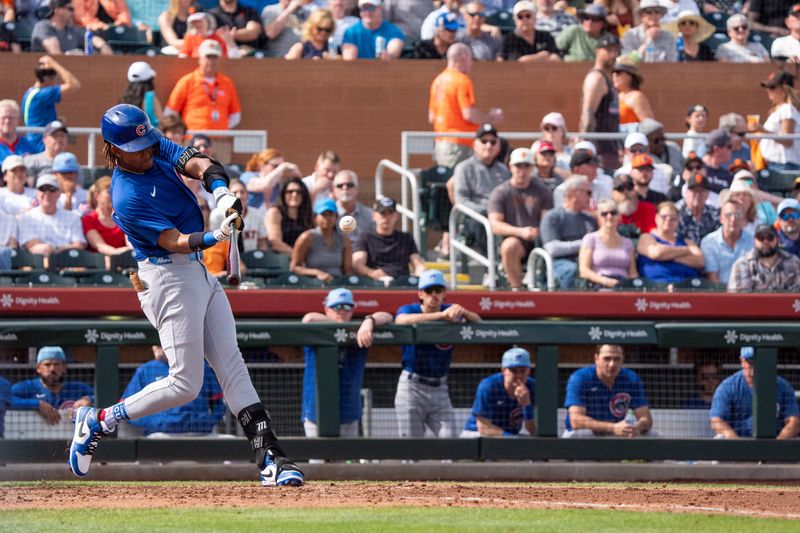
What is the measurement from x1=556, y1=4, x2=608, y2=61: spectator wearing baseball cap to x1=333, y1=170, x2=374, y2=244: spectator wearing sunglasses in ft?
14.0

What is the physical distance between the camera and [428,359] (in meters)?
9.52

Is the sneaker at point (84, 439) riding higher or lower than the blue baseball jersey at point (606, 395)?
A: lower

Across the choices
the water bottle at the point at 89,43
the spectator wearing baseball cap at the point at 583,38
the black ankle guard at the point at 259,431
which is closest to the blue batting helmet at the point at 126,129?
the black ankle guard at the point at 259,431

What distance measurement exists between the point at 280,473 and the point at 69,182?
535 centimetres

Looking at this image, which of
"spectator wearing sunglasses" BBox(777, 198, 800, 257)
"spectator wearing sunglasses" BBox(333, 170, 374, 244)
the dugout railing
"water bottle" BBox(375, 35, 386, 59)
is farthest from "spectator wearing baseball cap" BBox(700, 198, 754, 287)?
"water bottle" BBox(375, 35, 386, 59)

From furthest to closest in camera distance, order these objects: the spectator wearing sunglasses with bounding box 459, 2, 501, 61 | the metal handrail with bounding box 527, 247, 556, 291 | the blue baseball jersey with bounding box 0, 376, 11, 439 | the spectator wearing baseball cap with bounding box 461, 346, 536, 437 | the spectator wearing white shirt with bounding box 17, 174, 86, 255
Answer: the spectator wearing sunglasses with bounding box 459, 2, 501, 61
the metal handrail with bounding box 527, 247, 556, 291
the spectator wearing white shirt with bounding box 17, 174, 86, 255
the spectator wearing baseball cap with bounding box 461, 346, 536, 437
the blue baseball jersey with bounding box 0, 376, 11, 439

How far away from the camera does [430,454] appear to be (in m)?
9.36

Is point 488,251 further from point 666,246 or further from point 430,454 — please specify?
point 430,454

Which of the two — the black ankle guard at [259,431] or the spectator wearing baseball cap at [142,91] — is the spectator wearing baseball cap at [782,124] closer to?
the spectator wearing baseball cap at [142,91]

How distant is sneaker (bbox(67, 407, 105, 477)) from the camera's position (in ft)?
24.7

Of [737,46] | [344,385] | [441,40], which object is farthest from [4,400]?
[737,46]

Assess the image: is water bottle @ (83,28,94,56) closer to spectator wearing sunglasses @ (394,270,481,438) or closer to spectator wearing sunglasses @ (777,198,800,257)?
spectator wearing sunglasses @ (394,270,481,438)

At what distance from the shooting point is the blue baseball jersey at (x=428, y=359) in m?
9.49

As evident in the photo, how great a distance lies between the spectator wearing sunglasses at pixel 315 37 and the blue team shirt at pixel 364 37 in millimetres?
198
